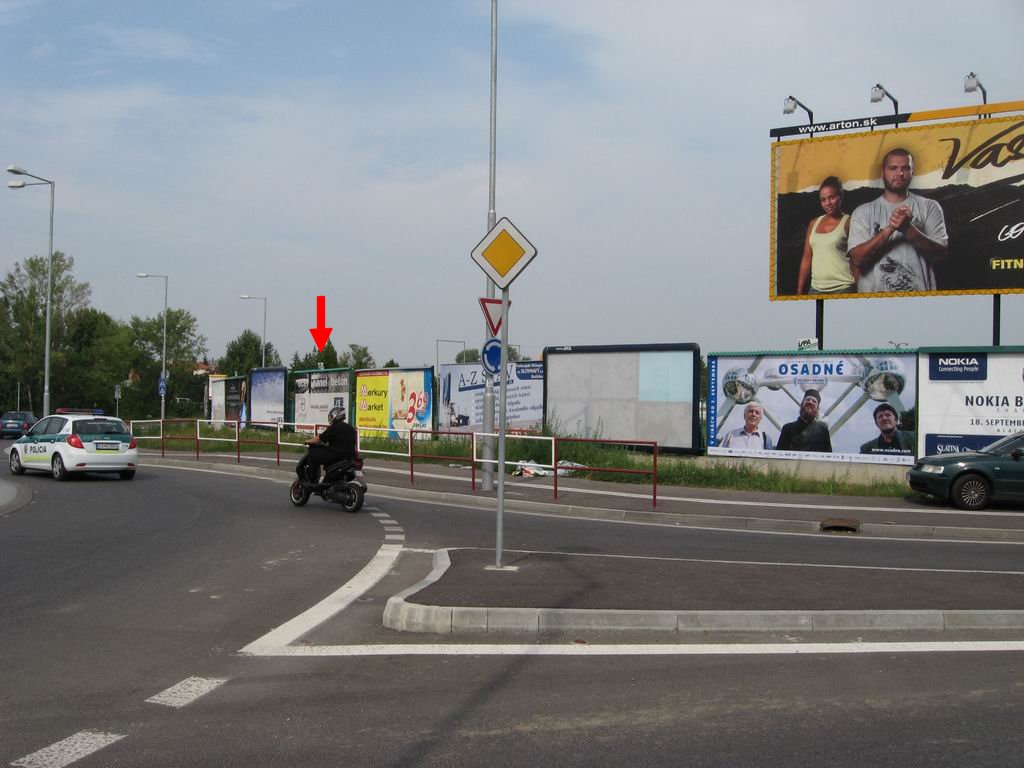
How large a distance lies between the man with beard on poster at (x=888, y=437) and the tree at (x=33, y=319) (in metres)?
60.3

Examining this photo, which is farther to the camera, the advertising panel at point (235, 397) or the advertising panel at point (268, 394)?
the advertising panel at point (235, 397)

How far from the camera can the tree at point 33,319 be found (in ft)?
222

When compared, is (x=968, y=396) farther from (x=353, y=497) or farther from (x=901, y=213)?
(x=353, y=497)

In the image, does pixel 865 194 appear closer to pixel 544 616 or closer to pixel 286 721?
pixel 544 616

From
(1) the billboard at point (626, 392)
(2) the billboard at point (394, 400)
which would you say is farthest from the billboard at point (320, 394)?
(1) the billboard at point (626, 392)

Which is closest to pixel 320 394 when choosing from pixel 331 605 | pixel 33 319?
pixel 331 605

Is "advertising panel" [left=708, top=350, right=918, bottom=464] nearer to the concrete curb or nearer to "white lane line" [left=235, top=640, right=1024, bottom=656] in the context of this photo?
the concrete curb

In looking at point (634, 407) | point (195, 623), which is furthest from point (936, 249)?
point (195, 623)

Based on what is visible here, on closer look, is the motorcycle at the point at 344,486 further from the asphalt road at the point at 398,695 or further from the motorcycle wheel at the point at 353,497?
the asphalt road at the point at 398,695

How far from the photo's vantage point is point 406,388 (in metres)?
32.6

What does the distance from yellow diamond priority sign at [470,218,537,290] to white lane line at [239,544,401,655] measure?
3.32 m

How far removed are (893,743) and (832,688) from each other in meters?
1.01

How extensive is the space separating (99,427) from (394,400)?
12.8 metres

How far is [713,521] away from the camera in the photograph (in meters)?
15.4
